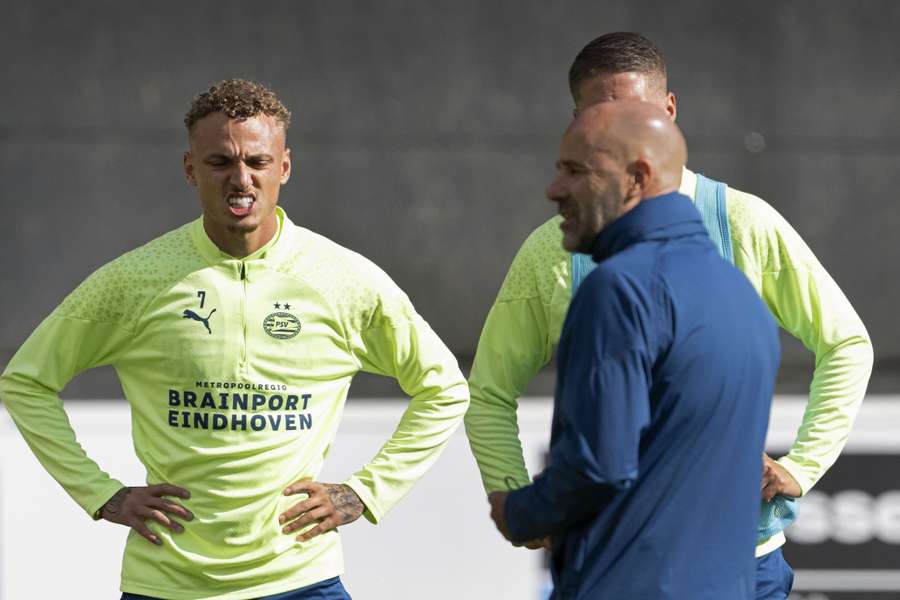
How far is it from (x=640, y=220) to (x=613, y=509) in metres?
0.40

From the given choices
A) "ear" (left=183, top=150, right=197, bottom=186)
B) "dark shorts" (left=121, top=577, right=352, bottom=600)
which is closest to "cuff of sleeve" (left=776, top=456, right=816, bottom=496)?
"dark shorts" (left=121, top=577, right=352, bottom=600)

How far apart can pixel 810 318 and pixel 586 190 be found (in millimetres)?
845

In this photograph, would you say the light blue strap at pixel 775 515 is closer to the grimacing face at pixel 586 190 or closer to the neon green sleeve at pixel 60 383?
the grimacing face at pixel 586 190

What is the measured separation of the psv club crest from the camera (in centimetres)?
288

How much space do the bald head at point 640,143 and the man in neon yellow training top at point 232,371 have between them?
956mm

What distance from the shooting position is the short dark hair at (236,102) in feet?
9.52

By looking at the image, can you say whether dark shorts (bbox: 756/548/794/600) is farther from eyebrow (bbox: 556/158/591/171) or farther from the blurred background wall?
the blurred background wall

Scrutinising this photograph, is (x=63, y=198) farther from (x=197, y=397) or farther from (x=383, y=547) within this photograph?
(x=197, y=397)

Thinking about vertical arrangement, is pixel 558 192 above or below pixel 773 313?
above

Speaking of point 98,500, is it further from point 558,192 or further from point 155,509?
point 558,192

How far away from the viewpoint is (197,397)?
2820 millimetres

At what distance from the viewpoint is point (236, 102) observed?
9.53 ft

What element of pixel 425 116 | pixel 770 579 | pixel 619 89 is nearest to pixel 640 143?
pixel 619 89

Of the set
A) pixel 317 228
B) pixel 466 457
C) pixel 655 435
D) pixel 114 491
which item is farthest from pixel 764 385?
pixel 317 228
